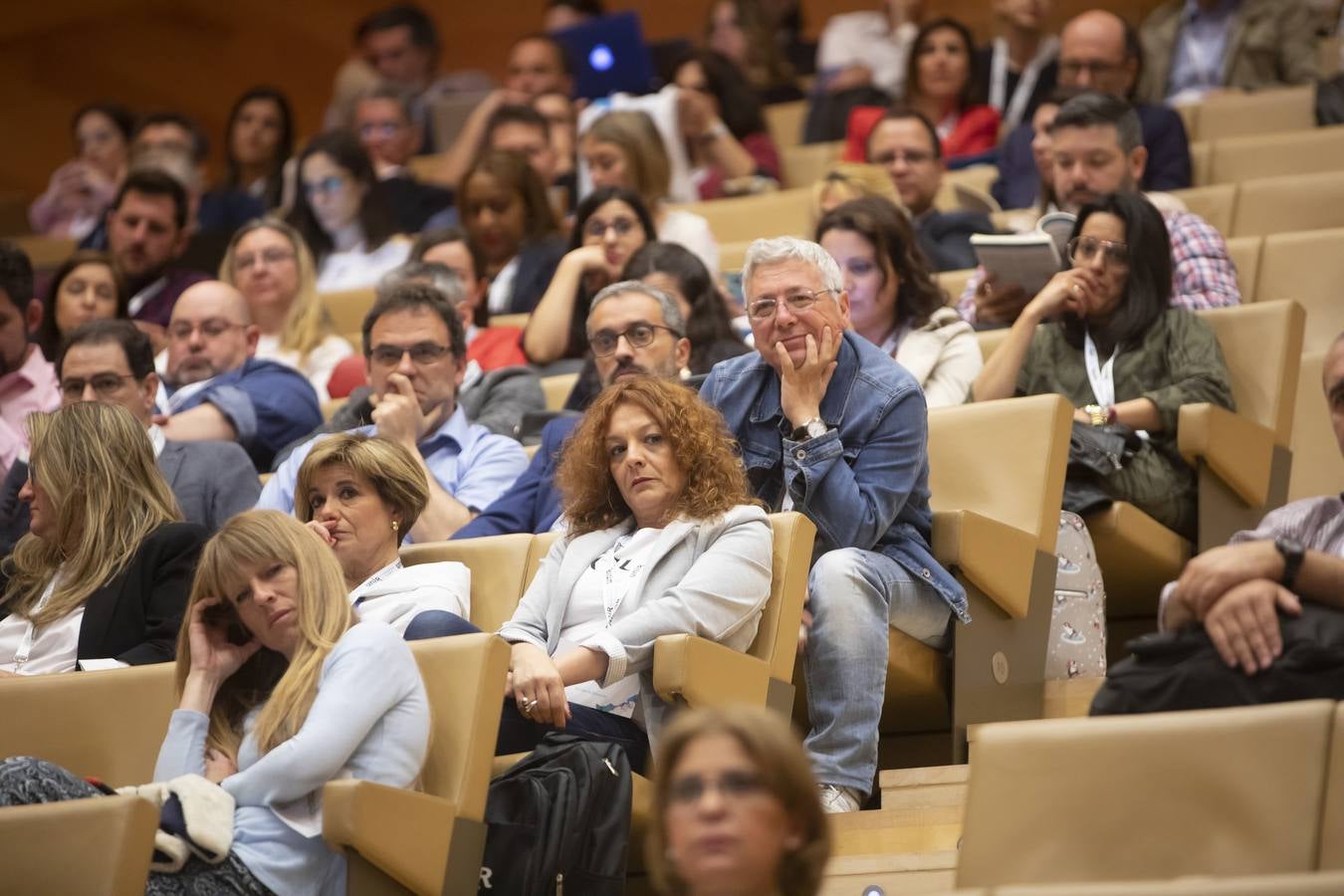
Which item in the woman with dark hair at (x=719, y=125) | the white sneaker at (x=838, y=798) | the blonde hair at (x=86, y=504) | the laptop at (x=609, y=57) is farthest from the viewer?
the laptop at (x=609, y=57)

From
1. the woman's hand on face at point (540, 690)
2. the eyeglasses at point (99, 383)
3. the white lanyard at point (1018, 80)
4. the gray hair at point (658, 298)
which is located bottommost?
the woman's hand on face at point (540, 690)

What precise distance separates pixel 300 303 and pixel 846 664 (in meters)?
2.12

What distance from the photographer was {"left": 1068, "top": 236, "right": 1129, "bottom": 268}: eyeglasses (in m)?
3.33

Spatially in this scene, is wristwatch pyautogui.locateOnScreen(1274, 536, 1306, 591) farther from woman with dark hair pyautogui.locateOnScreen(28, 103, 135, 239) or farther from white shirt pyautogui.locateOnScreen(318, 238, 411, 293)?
woman with dark hair pyautogui.locateOnScreen(28, 103, 135, 239)

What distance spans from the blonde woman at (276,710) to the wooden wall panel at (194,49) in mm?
Result: 4866

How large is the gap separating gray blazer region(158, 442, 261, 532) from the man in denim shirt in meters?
0.85

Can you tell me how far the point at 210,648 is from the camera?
2479 mm

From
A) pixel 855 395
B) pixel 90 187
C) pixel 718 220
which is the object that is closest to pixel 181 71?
pixel 90 187

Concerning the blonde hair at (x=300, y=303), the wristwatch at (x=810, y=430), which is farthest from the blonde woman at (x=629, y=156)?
the wristwatch at (x=810, y=430)

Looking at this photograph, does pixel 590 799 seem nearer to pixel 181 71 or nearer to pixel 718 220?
pixel 718 220

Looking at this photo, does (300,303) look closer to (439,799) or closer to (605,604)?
(605,604)

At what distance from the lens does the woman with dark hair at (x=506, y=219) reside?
4.52 meters

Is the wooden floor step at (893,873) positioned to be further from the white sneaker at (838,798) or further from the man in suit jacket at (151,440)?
the man in suit jacket at (151,440)

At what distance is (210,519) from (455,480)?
0.42 metres
